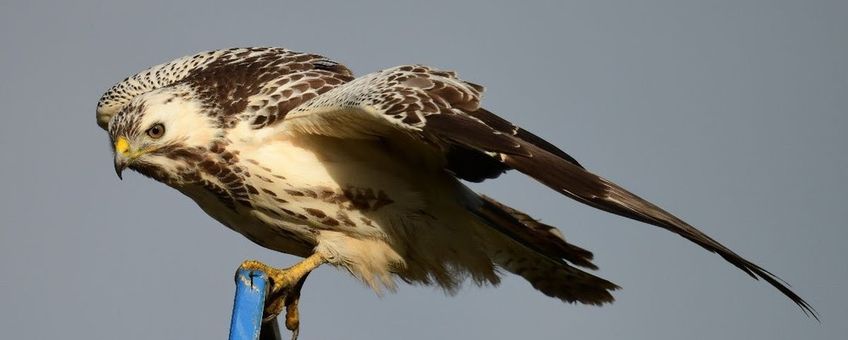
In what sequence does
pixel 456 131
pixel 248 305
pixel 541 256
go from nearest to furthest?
pixel 248 305 → pixel 456 131 → pixel 541 256

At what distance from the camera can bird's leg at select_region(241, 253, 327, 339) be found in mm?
7223

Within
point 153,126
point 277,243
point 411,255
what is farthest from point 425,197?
point 153,126

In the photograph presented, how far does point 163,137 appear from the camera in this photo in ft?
24.7

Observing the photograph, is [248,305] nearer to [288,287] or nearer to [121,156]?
[288,287]

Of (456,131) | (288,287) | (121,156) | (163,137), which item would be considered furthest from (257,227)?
(456,131)

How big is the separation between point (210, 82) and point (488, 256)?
1.74 meters

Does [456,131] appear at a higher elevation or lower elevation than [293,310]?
higher

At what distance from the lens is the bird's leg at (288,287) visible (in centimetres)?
722

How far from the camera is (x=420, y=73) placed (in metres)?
7.30

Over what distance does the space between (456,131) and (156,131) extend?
1761mm

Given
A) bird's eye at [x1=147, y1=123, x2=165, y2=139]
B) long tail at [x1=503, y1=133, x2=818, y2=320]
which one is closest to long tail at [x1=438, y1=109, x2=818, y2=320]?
long tail at [x1=503, y1=133, x2=818, y2=320]

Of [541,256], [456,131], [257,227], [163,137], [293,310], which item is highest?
[456,131]

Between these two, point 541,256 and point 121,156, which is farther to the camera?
point 541,256

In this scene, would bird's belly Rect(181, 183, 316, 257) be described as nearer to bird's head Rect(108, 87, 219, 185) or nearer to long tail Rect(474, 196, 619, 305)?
bird's head Rect(108, 87, 219, 185)
